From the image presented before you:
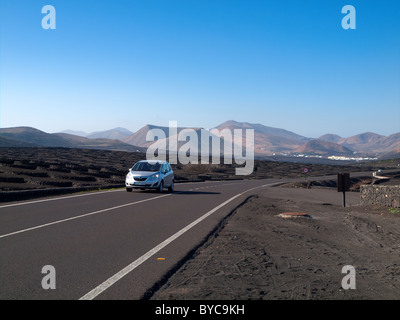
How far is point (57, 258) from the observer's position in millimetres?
7492

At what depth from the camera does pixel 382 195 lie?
65.7ft

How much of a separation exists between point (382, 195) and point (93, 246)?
15650mm

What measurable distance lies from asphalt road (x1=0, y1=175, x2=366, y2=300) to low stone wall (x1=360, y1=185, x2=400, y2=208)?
8.23 m

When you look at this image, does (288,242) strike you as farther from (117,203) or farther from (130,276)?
(117,203)

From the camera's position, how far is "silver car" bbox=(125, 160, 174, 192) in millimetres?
22266

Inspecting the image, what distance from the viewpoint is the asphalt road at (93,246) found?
19.2 feet

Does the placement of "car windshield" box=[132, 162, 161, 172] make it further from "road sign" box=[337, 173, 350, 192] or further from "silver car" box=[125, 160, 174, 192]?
"road sign" box=[337, 173, 350, 192]

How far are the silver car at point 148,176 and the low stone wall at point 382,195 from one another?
10.4m
